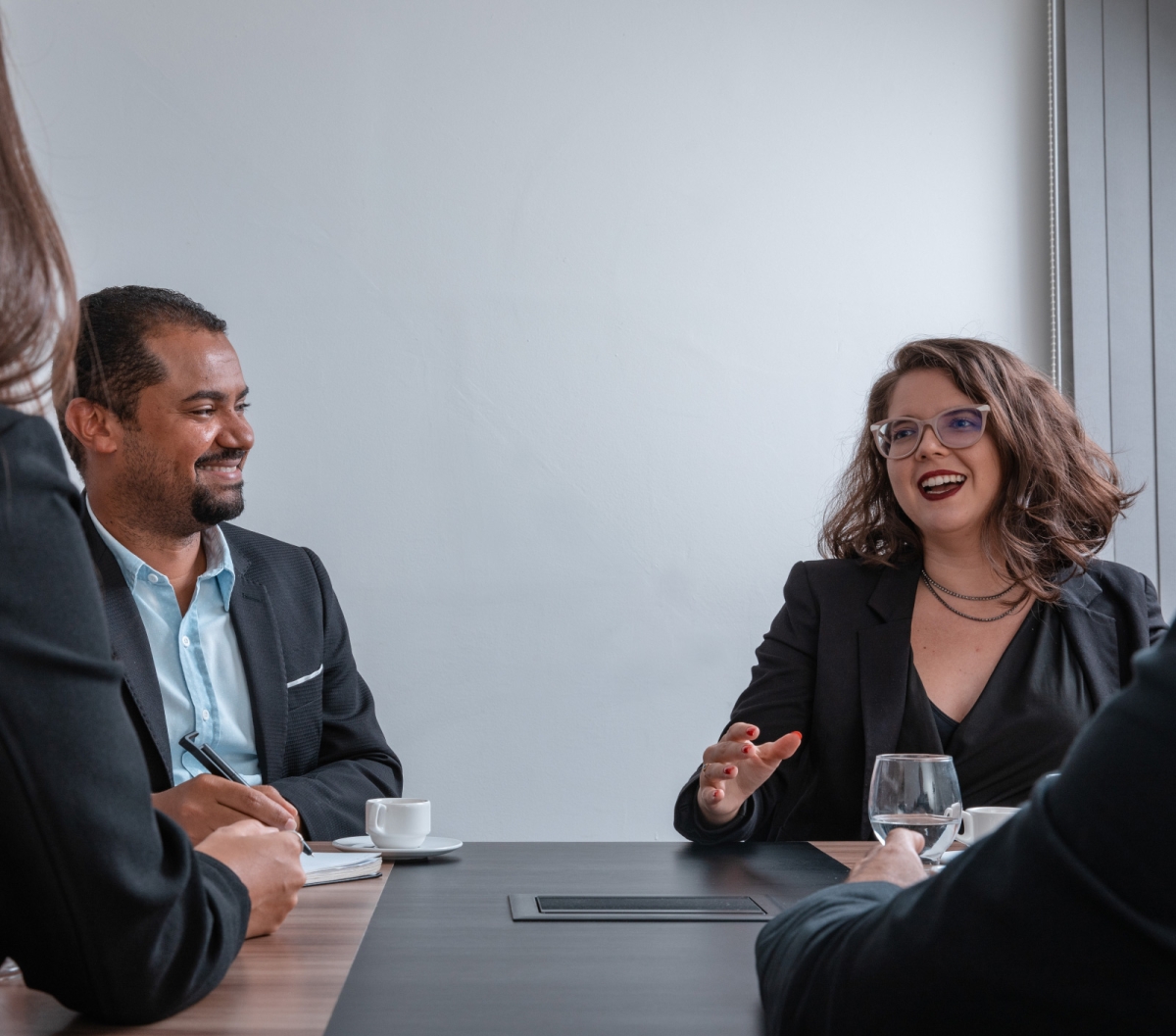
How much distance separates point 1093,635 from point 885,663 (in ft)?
1.18

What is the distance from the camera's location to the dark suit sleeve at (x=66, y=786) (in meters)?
0.72

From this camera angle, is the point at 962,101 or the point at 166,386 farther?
the point at 962,101

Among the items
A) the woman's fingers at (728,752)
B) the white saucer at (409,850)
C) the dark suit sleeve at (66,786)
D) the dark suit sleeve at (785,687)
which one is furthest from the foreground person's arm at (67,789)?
the dark suit sleeve at (785,687)

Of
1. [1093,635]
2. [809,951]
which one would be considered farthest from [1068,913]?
[1093,635]

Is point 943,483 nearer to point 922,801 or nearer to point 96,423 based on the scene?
point 922,801

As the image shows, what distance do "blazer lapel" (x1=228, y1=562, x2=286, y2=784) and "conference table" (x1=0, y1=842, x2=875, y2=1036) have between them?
0.67 meters

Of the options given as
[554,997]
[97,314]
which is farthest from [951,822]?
[97,314]

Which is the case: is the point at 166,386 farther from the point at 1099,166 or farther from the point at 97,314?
the point at 1099,166

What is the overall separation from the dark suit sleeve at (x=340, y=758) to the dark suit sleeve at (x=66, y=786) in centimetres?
95

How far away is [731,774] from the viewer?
1.63m

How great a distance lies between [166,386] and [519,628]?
1.05 metres

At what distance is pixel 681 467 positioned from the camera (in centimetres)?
281

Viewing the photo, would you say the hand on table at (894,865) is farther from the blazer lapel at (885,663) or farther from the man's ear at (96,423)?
the man's ear at (96,423)

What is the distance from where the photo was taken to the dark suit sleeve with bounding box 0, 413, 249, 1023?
0.72 metres
